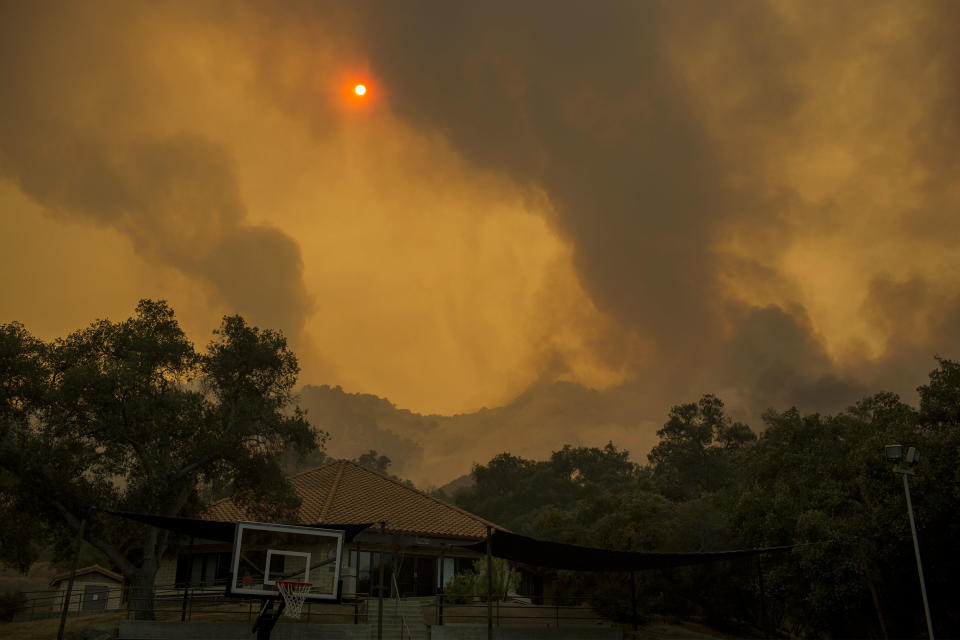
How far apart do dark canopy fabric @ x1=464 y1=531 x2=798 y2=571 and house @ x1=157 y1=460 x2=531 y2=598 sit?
5.14 m

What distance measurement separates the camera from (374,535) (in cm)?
2444

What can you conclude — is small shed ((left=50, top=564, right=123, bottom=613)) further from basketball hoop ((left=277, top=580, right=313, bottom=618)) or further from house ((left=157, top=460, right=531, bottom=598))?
basketball hoop ((left=277, top=580, right=313, bottom=618))

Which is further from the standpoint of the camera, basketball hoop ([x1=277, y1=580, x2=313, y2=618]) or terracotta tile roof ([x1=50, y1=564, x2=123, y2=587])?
terracotta tile roof ([x1=50, y1=564, x2=123, y2=587])

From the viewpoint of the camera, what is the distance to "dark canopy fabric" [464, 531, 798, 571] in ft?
53.5

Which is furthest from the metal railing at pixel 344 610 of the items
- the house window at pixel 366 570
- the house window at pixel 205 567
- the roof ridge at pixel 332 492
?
the roof ridge at pixel 332 492

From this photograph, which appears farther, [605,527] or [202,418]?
[605,527]

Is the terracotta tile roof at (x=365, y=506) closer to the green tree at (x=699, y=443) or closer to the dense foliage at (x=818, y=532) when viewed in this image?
the dense foliage at (x=818, y=532)

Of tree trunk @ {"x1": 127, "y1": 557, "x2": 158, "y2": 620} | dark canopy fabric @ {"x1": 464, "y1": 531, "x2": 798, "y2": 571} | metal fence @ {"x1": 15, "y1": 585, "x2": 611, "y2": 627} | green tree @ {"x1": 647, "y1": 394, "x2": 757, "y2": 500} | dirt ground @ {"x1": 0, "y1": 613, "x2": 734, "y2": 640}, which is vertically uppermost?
green tree @ {"x1": 647, "y1": 394, "x2": 757, "y2": 500}

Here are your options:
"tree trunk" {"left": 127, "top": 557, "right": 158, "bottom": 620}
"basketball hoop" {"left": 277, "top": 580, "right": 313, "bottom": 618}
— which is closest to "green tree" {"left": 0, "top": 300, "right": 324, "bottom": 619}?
"tree trunk" {"left": 127, "top": 557, "right": 158, "bottom": 620}

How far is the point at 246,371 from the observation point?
74.8 feet

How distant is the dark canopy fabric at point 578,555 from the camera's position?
16.3m

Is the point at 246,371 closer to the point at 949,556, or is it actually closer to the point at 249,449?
the point at 249,449

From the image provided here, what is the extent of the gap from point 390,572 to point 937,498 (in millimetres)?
18808

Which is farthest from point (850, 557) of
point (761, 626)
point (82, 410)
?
point (82, 410)
